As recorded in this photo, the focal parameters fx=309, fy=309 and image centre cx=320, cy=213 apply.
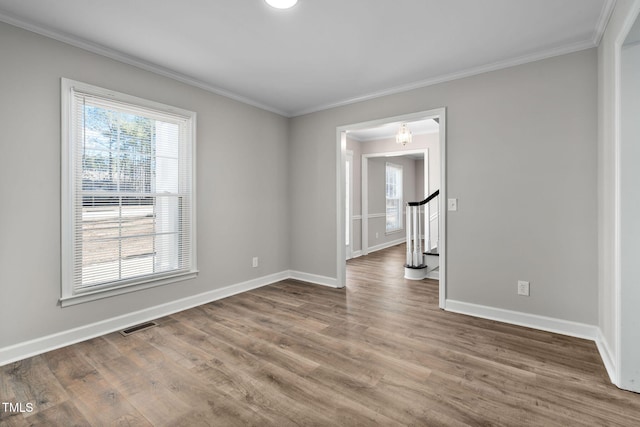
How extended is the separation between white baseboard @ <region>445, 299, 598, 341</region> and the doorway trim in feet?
0.65

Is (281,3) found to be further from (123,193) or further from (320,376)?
(320,376)

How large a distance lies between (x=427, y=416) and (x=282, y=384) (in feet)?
2.89

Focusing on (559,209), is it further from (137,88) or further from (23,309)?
(23,309)

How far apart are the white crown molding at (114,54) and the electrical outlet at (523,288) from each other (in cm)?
372

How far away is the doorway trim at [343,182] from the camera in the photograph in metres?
3.32

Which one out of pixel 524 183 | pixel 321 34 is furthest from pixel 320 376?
pixel 321 34

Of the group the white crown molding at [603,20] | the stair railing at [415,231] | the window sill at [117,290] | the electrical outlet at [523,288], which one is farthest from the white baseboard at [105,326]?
the white crown molding at [603,20]

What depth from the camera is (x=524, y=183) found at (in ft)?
9.47

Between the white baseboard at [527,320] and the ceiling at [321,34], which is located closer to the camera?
the ceiling at [321,34]

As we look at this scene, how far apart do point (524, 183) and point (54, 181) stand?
13.3 ft

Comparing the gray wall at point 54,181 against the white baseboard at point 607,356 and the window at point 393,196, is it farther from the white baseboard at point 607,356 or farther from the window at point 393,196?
the window at point 393,196

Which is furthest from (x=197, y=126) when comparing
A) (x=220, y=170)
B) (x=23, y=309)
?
(x=23, y=309)

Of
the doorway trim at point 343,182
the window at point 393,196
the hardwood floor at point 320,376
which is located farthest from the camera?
the window at point 393,196

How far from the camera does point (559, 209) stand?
108 inches
